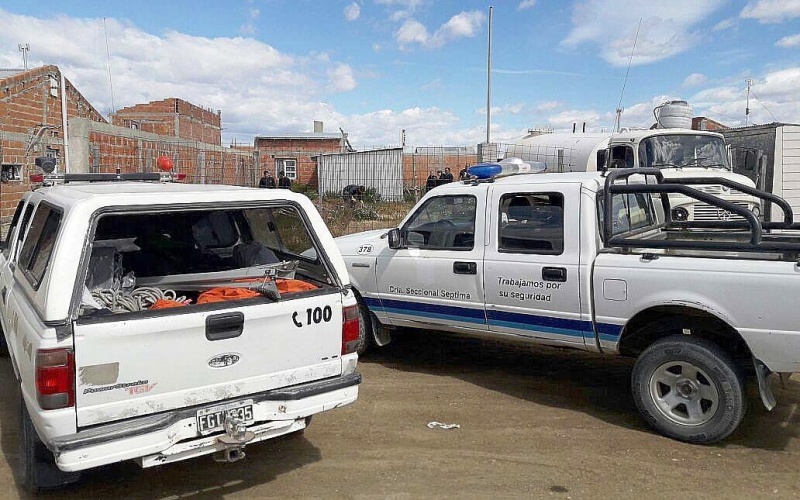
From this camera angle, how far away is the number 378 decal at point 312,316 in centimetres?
387

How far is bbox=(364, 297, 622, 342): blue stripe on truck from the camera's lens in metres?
5.10

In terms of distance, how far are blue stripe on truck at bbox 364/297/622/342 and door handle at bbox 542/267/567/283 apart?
12.4 inches

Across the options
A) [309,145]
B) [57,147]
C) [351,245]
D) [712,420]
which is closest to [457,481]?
[712,420]

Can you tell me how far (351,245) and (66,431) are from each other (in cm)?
382

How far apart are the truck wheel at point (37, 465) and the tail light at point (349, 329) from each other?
170 cm

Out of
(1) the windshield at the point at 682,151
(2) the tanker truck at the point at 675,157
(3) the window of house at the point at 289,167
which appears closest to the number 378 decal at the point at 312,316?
(2) the tanker truck at the point at 675,157

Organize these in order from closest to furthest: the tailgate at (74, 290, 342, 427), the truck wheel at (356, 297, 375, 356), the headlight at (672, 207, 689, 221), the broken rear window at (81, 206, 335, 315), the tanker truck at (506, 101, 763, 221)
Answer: the tailgate at (74, 290, 342, 427)
the broken rear window at (81, 206, 335, 315)
the truck wheel at (356, 297, 375, 356)
the headlight at (672, 207, 689, 221)
the tanker truck at (506, 101, 763, 221)

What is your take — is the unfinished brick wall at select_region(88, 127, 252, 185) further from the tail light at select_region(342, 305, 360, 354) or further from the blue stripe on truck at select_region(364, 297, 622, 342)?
the tail light at select_region(342, 305, 360, 354)

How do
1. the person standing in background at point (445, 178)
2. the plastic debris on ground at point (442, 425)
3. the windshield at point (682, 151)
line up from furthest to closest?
the person standing in background at point (445, 178) < the windshield at point (682, 151) < the plastic debris on ground at point (442, 425)

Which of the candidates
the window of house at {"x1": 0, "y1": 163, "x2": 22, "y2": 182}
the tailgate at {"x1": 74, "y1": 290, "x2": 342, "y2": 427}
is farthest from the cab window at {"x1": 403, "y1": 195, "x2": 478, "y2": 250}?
the window of house at {"x1": 0, "y1": 163, "x2": 22, "y2": 182}

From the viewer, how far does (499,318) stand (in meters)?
5.66

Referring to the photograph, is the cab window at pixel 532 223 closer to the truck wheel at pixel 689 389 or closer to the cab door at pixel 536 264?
the cab door at pixel 536 264

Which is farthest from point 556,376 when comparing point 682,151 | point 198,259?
point 682,151

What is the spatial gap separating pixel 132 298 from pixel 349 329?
51.7 inches
